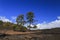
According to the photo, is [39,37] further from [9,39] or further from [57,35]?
[9,39]

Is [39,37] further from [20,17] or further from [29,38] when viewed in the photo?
[20,17]

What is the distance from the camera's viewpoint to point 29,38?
10070 millimetres

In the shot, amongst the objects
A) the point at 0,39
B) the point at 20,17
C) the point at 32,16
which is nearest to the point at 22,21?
the point at 20,17

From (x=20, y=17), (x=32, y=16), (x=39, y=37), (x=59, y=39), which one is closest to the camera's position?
(x=59, y=39)

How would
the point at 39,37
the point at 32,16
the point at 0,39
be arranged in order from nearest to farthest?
the point at 39,37 < the point at 0,39 < the point at 32,16

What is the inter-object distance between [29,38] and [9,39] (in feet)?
4.20

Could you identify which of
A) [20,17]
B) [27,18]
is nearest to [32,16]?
[27,18]

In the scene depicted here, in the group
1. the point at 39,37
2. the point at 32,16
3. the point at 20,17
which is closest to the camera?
the point at 39,37

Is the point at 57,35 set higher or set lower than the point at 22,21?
lower

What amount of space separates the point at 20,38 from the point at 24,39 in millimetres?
267

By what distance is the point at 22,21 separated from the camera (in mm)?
34094

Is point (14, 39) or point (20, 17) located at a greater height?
point (20, 17)

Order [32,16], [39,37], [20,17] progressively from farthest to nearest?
[20,17]
[32,16]
[39,37]

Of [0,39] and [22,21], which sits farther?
[22,21]
